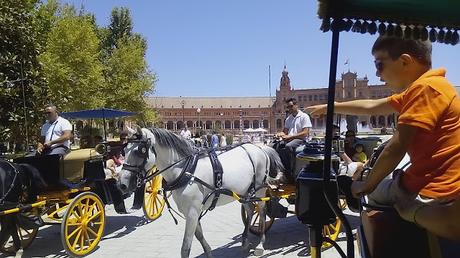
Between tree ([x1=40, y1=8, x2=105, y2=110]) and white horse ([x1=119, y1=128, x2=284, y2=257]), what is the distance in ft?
57.6

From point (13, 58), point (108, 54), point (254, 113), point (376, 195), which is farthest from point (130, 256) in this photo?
point (254, 113)

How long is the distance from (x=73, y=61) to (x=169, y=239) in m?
19.7

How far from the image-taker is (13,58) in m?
13.1

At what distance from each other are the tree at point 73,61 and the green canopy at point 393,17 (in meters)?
21.4

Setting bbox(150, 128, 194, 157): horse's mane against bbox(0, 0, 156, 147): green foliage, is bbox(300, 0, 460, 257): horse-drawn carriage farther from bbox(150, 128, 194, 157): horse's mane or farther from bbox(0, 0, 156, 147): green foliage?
bbox(0, 0, 156, 147): green foliage

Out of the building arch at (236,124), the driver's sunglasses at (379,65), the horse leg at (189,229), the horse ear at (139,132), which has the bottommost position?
the building arch at (236,124)

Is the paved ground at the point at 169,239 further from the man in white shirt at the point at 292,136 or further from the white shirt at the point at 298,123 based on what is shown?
the white shirt at the point at 298,123

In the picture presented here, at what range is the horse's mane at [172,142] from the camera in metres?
5.55

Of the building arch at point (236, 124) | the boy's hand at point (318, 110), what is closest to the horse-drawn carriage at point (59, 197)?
the boy's hand at point (318, 110)

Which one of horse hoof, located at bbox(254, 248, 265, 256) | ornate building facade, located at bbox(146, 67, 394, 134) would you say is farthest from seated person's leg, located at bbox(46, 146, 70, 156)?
ornate building facade, located at bbox(146, 67, 394, 134)

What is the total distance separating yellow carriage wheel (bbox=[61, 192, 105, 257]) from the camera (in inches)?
237

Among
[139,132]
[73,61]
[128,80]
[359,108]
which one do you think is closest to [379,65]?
[359,108]

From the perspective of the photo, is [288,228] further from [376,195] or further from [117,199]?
[376,195]

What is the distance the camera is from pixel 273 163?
6770 millimetres
